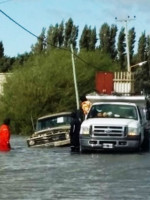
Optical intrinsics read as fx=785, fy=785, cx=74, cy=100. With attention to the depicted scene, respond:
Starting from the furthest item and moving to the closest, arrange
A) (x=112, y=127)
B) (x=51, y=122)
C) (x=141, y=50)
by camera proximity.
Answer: (x=141, y=50) → (x=51, y=122) → (x=112, y=127)

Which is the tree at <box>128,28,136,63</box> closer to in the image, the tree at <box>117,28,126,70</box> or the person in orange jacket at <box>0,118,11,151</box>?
the tree at <box>117,28,126,70</box>

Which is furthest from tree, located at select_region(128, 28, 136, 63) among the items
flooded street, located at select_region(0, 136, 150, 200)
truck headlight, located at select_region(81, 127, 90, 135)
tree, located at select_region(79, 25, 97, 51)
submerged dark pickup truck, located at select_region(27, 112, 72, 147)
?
truck headlight, located at select_region(81, 127, 90, 135)

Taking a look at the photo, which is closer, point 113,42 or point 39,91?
point 39,91

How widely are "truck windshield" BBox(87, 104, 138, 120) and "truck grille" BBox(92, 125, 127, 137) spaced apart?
1.24 m

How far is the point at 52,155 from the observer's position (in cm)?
2906

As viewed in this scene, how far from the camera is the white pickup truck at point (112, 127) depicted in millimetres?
28609

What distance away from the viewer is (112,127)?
2855cm

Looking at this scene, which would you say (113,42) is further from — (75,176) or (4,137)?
(75,176)

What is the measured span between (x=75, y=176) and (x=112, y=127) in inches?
350

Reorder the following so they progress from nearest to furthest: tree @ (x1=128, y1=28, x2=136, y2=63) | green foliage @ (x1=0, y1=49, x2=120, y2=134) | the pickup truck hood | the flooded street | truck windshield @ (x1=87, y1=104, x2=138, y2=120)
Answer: the flooded street
the pickup truck hood
truck windshield @ (x1=87, y1=104, x2=138, y2=120)
green foliage @ (x1=0, y1=49, x2=120, y2=134)
tree @ (x1=128, y1=28, x2=136, y2=63)

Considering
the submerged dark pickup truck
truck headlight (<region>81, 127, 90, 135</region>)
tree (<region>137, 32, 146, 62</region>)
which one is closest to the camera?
truck headlight (<region>81, 127, 90, 135</region>)

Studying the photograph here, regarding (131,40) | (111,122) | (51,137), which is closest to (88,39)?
(131,40)

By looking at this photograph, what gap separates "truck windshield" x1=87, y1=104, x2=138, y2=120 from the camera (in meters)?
29.9

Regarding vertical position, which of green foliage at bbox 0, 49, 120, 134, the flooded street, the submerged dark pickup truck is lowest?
the flooded street
